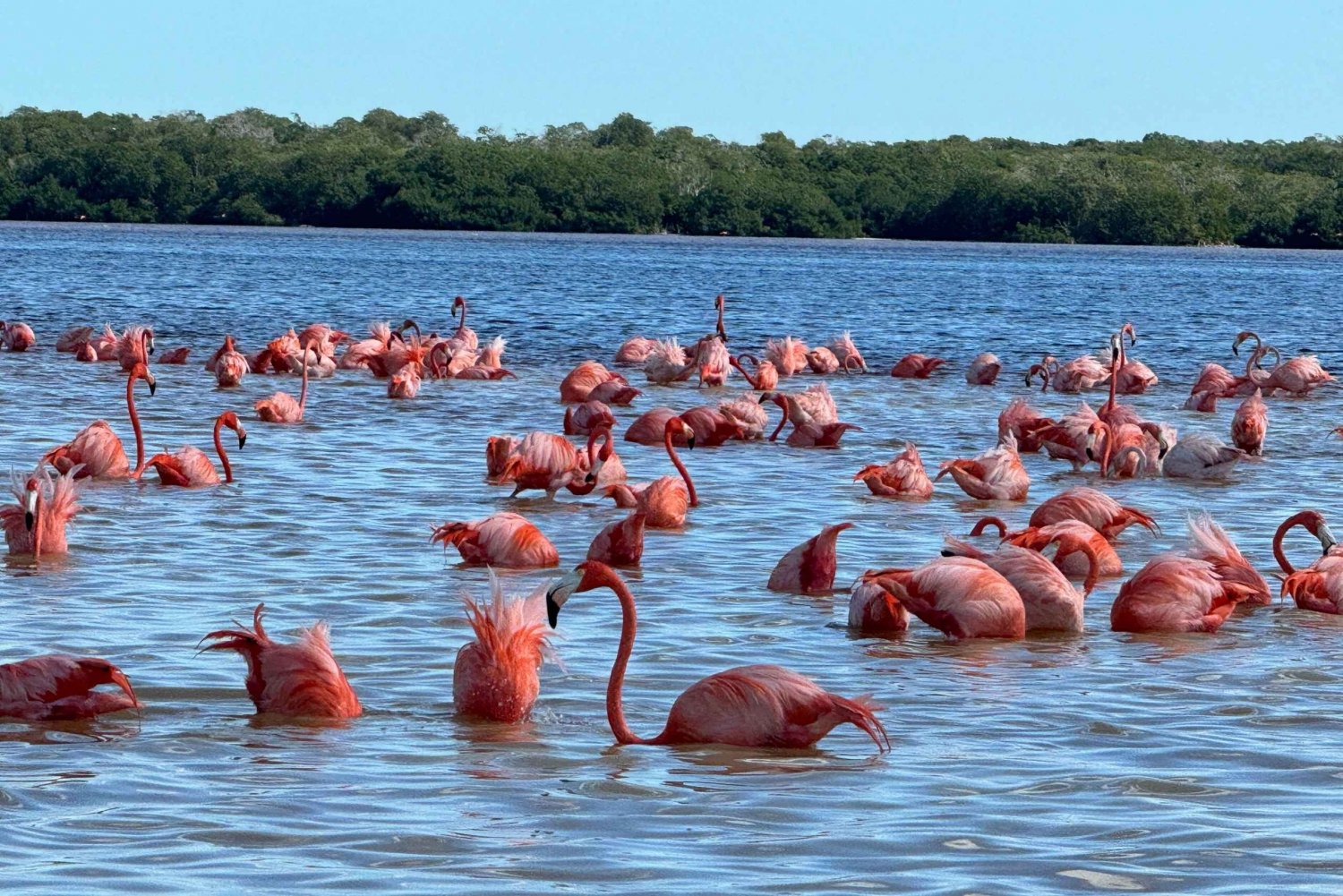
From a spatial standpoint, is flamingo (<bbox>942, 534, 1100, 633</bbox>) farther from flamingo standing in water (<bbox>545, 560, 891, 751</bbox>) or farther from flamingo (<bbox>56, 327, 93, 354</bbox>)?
flamingo (<bbox>56, 327, 93, 354</bbox>)

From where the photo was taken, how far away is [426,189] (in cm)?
12362

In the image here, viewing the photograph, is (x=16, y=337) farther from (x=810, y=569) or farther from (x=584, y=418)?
(x=810, y=569)

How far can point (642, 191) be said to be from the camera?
127938mm

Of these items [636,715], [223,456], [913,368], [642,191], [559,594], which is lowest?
[636,715]

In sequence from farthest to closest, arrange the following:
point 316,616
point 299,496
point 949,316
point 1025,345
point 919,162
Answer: point 919,162 < point 949,316 < point 1025,345 < point 299,496 < point 316,616

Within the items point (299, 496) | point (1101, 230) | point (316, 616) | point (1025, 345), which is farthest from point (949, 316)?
point (1101, 230)

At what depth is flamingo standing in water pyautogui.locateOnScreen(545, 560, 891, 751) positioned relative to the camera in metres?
6.32

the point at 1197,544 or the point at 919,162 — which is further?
the point at 919,162

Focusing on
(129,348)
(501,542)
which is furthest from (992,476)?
(129,348)

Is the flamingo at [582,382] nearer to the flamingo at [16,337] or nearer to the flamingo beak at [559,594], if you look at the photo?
the flamingo at [16,337]

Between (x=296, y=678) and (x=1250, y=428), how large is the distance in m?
10.3

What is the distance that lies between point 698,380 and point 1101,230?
10194cm

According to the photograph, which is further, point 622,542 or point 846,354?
point 846,354

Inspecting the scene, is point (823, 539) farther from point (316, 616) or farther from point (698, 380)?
point (698, 380)
